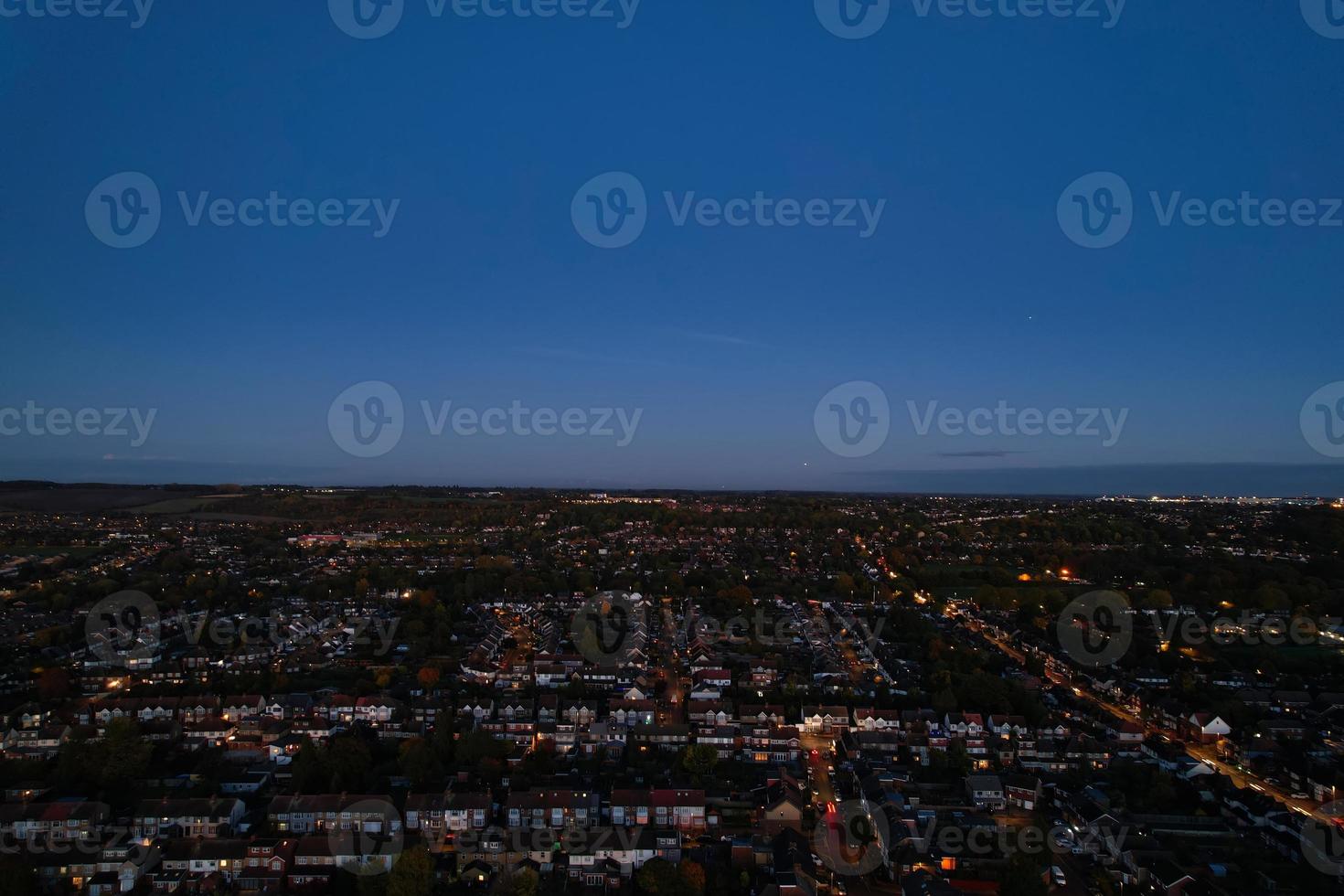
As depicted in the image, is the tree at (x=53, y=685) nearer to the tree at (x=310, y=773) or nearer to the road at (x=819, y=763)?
the tree at (x=310, y=773)

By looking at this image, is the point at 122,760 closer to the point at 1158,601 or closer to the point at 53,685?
the point at 53,685

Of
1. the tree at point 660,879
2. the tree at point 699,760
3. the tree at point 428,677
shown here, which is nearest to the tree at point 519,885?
the tree at point 660,879

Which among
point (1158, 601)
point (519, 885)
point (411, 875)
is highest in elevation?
point (1158, 601)

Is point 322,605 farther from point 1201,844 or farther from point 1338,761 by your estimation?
point 1338,761

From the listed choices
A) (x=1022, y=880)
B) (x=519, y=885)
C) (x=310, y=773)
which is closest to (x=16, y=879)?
(x=310, y=773)

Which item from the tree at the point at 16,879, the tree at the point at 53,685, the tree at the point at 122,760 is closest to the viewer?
the tree at the point at 16,879

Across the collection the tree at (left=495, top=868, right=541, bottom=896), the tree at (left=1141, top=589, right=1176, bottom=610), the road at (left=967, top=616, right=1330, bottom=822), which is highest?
the tree at (left=1141, top=589, right=1176, bottom=610)

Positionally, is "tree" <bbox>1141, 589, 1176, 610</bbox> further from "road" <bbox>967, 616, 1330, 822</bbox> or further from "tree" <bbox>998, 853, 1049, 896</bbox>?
"tree" <bbox>998, 853, 1049, 896</bbox>

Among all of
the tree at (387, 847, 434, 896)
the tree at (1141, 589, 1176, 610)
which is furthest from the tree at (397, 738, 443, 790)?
the tree at (1141, 589, 1176, 610)
